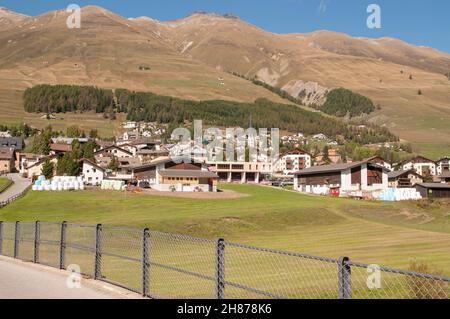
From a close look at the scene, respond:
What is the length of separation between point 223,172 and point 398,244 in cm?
13443

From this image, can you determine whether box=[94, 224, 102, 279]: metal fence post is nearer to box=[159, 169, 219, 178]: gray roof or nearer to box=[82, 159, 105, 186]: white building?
box=[159, 169, 219, 178]: gray roof

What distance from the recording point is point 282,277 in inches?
1020

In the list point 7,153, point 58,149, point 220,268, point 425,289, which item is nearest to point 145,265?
point 220,268

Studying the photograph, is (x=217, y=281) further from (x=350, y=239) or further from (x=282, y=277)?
(x=350, y=239)

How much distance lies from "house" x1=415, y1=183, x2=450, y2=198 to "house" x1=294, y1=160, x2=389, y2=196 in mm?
8199

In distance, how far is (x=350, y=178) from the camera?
12788 centimetres

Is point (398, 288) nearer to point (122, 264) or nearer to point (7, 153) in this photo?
point (122, 264)

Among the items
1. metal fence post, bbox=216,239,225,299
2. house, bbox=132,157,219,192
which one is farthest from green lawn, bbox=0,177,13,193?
metal fence post, bbox=216,239,225,299

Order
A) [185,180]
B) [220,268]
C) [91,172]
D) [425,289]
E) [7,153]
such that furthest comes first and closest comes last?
1. [7,153]
2. [91,172]
3. [185,180]
4. [425,289]
5. [220,268]

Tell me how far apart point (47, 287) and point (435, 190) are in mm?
121628

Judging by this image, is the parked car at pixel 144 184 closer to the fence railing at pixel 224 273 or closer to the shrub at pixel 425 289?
the fence railing at pixel 224 273

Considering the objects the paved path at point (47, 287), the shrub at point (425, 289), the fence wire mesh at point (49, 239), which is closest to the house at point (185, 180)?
the fence wire mesh at point (49, 239)

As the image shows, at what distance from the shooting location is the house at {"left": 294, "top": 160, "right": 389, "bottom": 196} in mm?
127688

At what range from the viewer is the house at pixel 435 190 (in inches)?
4980
